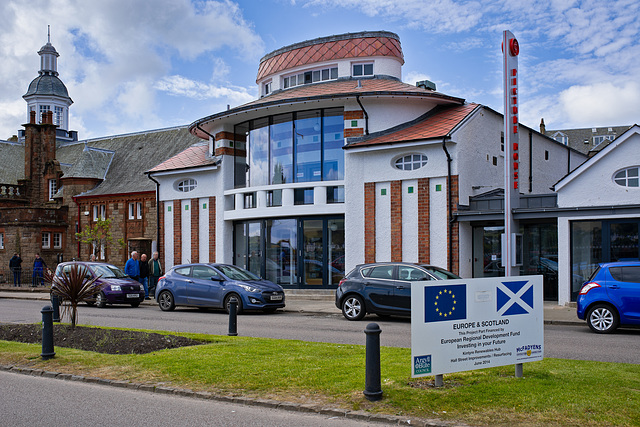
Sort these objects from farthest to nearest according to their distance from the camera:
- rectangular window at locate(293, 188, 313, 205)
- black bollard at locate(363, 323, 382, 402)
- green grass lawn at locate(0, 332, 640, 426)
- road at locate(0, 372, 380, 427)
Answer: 1. rectangular window at locate(293, 188, 313, 205)
2. black bollard at locate(363, 323, 382, 402)
3. road at locate(0, 372, 380, 427)
4. green grass lawn at locate(0, 332, 640, 426)

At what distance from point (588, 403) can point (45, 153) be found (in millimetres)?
50473

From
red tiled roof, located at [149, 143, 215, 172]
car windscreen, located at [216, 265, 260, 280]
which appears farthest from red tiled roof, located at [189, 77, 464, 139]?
car windscreen, located at [216, 265, 260, 280]

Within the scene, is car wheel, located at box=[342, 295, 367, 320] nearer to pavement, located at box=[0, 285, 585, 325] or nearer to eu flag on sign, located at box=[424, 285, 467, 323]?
pavement, located at box=[0, 285, 585, 325]

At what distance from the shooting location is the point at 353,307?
1650 cm

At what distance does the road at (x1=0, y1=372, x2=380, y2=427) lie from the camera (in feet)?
21.3

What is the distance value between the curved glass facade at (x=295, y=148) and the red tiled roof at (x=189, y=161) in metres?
2.45

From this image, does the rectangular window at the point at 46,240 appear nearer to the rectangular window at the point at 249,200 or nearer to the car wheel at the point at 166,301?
the rectangular window at the point at 249,200

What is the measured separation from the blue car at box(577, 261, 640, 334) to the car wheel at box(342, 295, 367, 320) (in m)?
5.29

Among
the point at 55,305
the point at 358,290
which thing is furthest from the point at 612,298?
the point at 55,305

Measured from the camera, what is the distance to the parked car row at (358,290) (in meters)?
13.3

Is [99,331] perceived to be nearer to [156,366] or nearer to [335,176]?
[156,366]

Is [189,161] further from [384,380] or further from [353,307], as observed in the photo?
[384,380]

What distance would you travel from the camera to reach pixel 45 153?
50.0 m

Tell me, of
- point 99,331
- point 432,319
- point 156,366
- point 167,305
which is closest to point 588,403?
point 432,319
